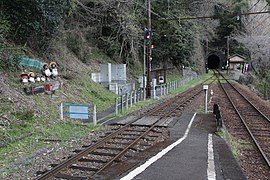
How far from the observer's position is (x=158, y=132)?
10.8 m

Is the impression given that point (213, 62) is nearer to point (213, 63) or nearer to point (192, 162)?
point (213, 63)

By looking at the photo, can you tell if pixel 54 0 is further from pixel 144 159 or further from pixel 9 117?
pixel 144 159

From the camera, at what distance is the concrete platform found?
6141mm

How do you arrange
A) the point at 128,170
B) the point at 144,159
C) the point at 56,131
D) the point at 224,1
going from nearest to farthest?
1. the point at 128,170
2. the point at 144,159
3. the point at 56,131
4. the point at 224,1

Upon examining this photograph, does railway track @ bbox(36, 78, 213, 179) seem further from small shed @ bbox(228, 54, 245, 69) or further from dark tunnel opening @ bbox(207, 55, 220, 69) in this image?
dark tunnel opening @ bbox(207, 55, 220, 69)

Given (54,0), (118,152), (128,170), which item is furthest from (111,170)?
(54,0)

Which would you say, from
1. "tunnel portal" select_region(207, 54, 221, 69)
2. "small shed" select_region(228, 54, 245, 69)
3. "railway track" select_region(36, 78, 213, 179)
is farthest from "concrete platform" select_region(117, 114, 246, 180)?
"tunnel portal" select_region(207, 54, 221, 69)

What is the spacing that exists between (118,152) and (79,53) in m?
17.1

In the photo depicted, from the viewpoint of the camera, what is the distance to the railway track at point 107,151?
6445 millimetres

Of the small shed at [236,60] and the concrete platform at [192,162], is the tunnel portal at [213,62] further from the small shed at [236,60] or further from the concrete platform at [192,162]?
the concrete platform at [192,162]

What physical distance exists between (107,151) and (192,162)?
7.74 ft

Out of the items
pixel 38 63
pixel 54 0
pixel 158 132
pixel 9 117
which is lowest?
pixel 158 132

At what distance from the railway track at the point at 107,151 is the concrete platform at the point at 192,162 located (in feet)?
2.36

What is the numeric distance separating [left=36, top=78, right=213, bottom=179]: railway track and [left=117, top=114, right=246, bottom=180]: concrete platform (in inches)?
28.3
